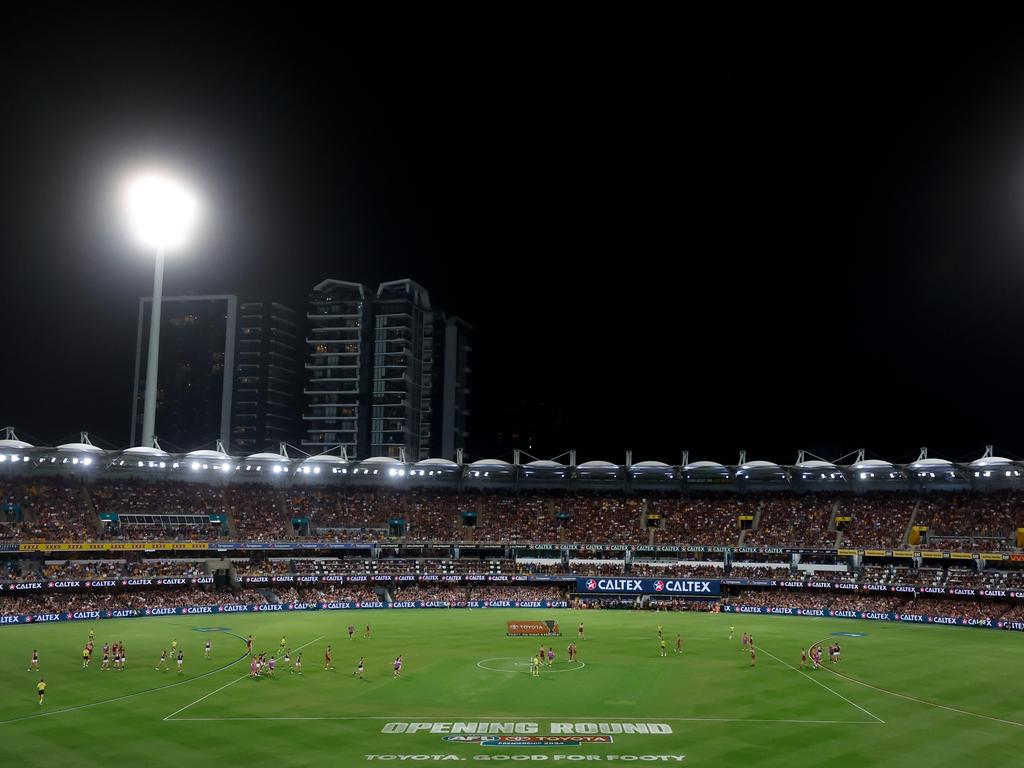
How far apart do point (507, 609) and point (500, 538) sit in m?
16.0

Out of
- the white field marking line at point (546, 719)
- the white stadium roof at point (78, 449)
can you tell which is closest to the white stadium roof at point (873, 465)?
the white field marking line at point (546, 719)

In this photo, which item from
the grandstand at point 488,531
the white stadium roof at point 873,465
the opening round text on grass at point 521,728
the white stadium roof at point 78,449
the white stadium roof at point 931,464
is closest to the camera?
the opening round text on grass at point 521,728

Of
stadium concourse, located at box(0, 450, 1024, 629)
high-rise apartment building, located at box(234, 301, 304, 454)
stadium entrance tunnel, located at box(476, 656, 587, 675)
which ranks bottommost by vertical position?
stadium entrance tunnel, located at box(476, 656, 587, 675)

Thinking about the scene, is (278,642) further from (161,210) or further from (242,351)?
(242,351)

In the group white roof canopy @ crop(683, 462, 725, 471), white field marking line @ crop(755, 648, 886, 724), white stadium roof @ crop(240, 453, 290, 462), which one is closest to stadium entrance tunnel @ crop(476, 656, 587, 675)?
white field marking line @ crop(755, 648, 886, 724)

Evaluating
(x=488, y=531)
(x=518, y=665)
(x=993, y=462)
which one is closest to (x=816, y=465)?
(x=993, y=462)

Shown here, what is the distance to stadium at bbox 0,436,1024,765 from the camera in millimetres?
38094

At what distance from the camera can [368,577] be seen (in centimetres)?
10188

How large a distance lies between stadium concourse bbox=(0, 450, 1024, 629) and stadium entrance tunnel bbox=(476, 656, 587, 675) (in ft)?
134

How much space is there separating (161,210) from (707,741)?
53210 millimetres

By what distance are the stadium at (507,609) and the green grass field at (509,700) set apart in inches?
10.3

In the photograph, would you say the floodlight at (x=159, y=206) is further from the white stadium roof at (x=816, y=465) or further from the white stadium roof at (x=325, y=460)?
the white stadium roof at (x=816, y=465)

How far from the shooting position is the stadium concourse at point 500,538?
9006 cm

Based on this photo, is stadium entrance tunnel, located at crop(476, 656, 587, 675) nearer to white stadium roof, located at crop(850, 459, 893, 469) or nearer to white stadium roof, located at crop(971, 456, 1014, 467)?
white stadium roof, located at crop(850, 459, 893, 469)
